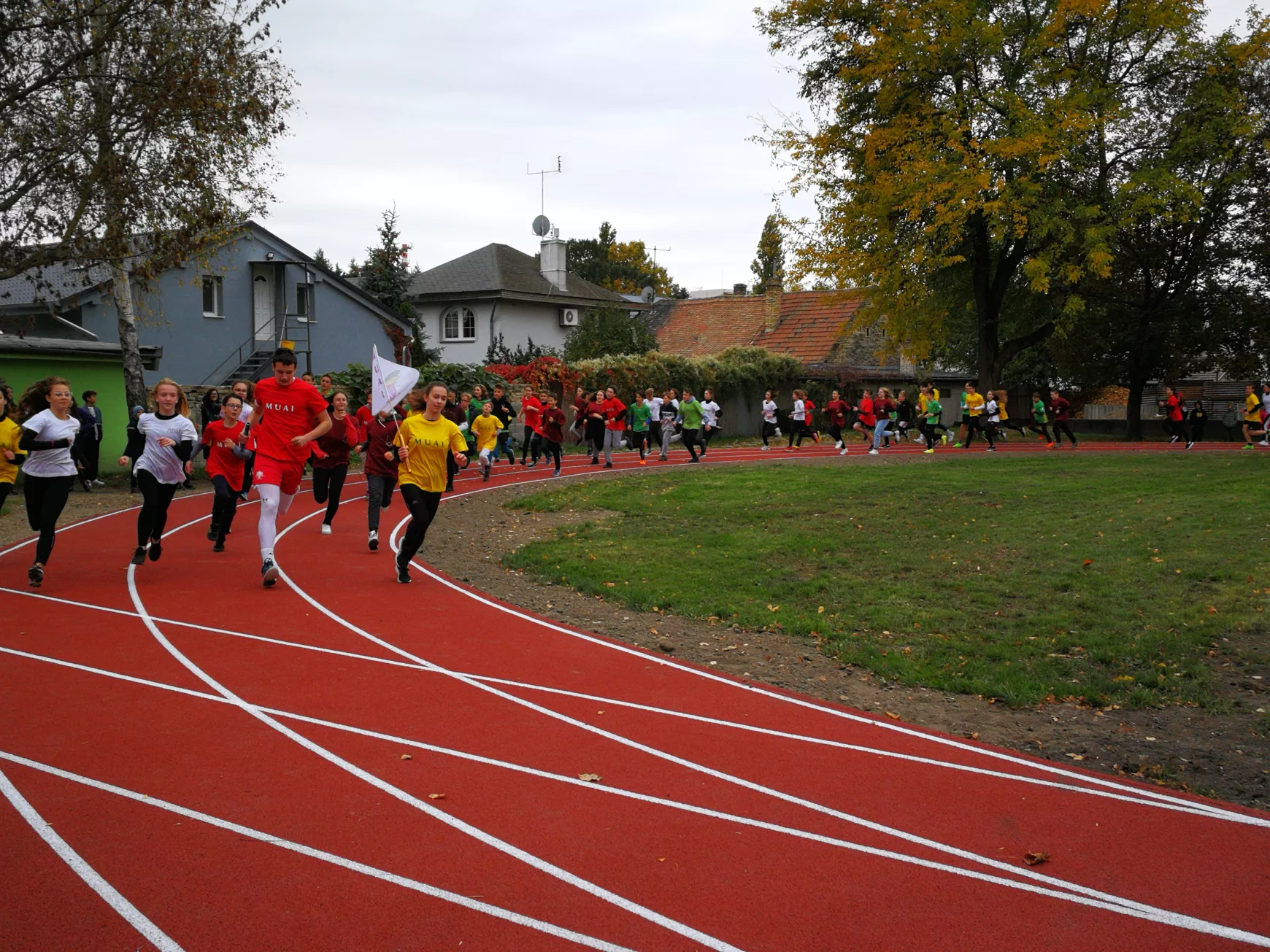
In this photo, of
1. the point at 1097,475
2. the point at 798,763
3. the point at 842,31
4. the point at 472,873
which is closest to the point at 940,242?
the point at 842,31

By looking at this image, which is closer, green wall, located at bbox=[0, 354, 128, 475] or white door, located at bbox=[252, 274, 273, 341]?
green wall, located at bbox=[0, 354, 128, 475]

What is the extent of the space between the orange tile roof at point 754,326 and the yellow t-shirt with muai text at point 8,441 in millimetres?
36088

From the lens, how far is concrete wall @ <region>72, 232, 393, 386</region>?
30.8 meters

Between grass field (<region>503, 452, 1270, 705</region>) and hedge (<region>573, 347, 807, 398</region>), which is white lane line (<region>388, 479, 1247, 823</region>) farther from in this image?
hedge (<region>573, 347, 807, 398</region>)

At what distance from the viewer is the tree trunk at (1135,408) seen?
3916cm

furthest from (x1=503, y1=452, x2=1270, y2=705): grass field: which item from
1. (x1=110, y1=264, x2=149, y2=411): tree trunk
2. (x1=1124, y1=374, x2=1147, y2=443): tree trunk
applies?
(x1=1124, y1=374, x2=1147, y2=443): tree trunk

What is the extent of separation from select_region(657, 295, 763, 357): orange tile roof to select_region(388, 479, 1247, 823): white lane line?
135 ft

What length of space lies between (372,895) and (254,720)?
2.58 m

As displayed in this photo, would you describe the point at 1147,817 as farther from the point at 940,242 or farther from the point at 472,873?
the point at 940,242

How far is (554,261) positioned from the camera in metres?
51.4

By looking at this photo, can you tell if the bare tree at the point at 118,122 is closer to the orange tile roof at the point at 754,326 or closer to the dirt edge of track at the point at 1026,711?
the dirt edge of track at the point at 1026,711

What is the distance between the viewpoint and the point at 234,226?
20.5 m

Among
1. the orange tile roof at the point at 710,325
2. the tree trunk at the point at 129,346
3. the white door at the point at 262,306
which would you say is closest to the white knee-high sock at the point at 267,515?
the tree trunk at the point at 129,346

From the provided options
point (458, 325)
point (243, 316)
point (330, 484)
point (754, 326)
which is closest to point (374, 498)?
point (330, 484)
